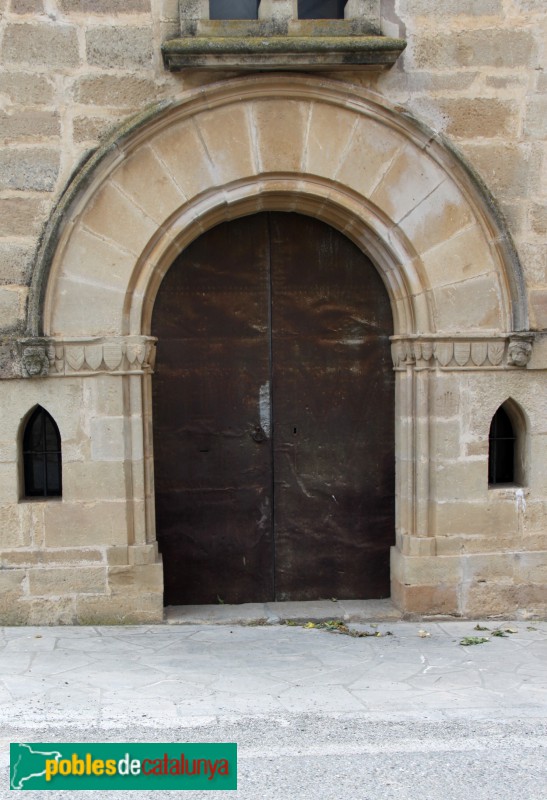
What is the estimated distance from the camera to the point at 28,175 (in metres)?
5.32

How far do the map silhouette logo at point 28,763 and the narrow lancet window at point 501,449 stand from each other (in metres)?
3.52

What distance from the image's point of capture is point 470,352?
564 centimetres

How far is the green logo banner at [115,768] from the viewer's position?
3.53m

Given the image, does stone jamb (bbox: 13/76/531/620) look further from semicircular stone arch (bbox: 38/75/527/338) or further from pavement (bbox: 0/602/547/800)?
pavement (bbox: 0/602/547/800)

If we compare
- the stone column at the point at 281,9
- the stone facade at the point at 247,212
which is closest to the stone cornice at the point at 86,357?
the stone facade at the point at 247,212

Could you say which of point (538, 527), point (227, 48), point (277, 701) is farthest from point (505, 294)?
point (277, 701)

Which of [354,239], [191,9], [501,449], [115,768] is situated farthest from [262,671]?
[191,9]

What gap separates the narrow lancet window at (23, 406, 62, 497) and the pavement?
36.7 inches

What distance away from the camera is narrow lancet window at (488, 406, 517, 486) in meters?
5.93

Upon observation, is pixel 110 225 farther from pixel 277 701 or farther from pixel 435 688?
pixel 435 688

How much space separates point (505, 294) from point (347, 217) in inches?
47.1

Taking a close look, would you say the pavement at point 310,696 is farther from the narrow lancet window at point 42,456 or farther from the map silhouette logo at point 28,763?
the narrow lancet window at point 42,456

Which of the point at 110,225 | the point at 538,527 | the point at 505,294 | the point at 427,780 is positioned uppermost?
the point at 110,225

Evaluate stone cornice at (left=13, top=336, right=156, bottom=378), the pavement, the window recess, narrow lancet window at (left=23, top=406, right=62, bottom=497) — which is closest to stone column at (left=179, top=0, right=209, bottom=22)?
the window recess
